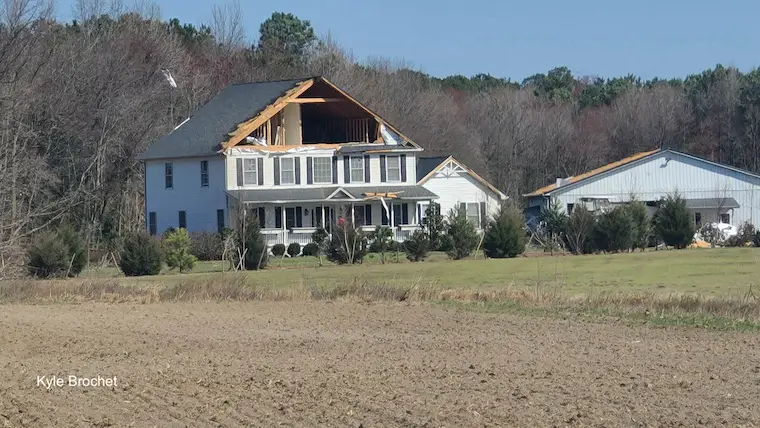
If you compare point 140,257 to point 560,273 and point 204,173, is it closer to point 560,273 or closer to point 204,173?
point 560,273

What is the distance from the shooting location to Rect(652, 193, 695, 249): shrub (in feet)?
173

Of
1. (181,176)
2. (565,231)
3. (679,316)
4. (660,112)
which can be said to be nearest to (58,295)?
(679,316)

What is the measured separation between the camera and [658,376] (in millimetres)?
15547

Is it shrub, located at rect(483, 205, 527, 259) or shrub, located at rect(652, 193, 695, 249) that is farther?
shrub, located at rect(652, 193, 695, 249)

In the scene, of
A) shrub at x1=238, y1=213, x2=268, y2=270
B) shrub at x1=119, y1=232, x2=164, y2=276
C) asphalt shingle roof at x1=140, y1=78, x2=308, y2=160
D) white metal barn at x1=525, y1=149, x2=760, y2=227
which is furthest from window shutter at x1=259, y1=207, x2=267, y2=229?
white metal barn at x1=525, y1=149, x2=760, y2=227

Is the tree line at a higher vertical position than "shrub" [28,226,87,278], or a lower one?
higher

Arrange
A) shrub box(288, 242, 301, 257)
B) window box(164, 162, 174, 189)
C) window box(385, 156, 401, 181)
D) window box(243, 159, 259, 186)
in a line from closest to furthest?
shrub box(288, 242, 301, 257) < window box(243, 159, 259, 186) < window box(164, 162, 174, 189) < window box(385, 156, 401, 181)

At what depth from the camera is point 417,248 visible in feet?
159

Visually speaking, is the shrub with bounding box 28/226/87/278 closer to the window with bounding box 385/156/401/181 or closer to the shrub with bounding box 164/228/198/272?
the shrub with bounding box 164/228/198/272

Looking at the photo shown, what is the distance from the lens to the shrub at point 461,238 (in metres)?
48.9

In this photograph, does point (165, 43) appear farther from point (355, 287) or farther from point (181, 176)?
point (355, 287)

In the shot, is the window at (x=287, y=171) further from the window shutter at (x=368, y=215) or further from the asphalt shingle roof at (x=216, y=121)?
the window shutter at (x=368, y=215)

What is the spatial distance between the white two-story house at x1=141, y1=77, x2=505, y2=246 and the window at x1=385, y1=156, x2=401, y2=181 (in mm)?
53

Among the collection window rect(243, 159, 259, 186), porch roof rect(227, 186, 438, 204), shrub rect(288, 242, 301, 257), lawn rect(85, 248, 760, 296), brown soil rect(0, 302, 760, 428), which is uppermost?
window rect(243, 159, 259, 186)
